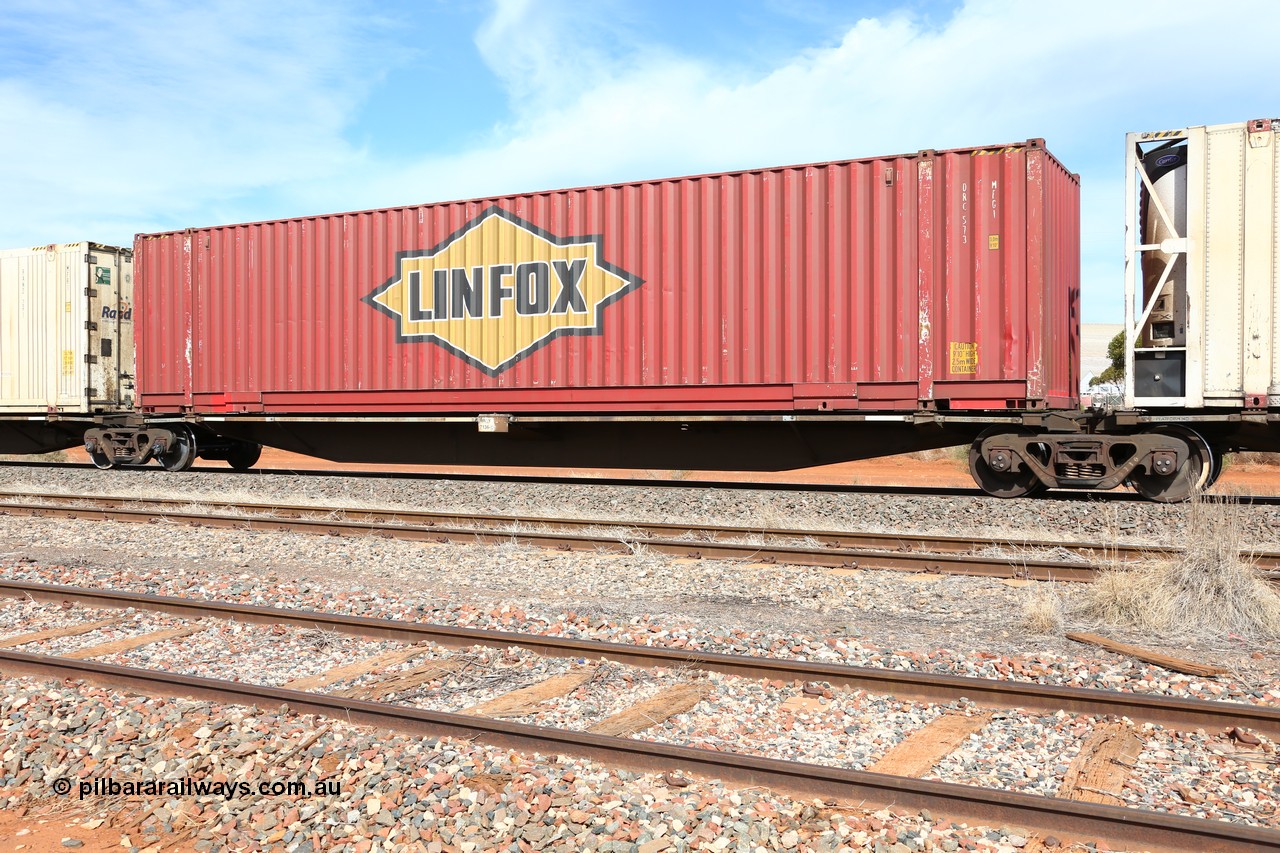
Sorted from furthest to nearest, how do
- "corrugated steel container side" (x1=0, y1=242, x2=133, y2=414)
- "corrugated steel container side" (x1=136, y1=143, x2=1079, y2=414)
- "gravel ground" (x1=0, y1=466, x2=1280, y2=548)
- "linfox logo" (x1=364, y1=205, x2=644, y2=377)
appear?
"corrugated steel container side" (x1=0, y1=242, x2=133, y2=414) < "linfox logo" (x1=364, y1=205, x2=644, y2=377) < "corrugated steel container side" (x1=136, y1=143, x2=1079, y2=414) < "gravel ground" (x1=0, y1=466, x2=1280, y2=548)

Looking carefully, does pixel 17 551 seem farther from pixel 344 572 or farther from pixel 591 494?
pixel 591 494

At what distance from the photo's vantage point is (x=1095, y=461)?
988cm

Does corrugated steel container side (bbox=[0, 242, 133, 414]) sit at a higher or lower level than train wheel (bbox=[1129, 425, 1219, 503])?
higher

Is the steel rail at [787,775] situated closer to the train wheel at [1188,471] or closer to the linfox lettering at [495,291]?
the train wheel at [1188,471]

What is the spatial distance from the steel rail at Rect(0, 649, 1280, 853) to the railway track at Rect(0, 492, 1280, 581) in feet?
13.0

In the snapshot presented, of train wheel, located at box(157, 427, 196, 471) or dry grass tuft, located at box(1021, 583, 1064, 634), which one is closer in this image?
dry grass tuft, located at box(1021, 583, 1064, 634)

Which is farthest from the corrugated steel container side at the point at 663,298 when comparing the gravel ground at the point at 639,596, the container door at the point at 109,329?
the gravel ground at the point at 639,596

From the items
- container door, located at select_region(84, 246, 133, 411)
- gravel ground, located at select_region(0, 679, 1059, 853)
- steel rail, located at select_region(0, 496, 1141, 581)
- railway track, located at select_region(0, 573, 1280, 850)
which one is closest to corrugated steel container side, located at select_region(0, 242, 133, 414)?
container door, located at select_region(84, 246, 133, 411)

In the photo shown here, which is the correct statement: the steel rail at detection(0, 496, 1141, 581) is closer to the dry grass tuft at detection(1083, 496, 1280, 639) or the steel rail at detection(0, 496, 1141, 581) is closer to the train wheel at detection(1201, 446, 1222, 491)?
the dry grass tuft at detection(1083, 496, 1280, 639)

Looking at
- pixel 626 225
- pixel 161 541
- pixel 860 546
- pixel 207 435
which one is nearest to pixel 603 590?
pixel 860 546

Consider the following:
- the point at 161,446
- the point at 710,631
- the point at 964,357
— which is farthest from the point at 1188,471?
the point at 161,446

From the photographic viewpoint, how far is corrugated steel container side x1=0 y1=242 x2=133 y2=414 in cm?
1568

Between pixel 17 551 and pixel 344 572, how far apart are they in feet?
12.1

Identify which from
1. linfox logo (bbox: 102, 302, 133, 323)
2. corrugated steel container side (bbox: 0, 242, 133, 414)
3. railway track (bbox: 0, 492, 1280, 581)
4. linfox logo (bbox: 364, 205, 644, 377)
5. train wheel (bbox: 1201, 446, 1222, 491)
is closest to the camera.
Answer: railway track (bbox: 0, 492, 1280, 581)
